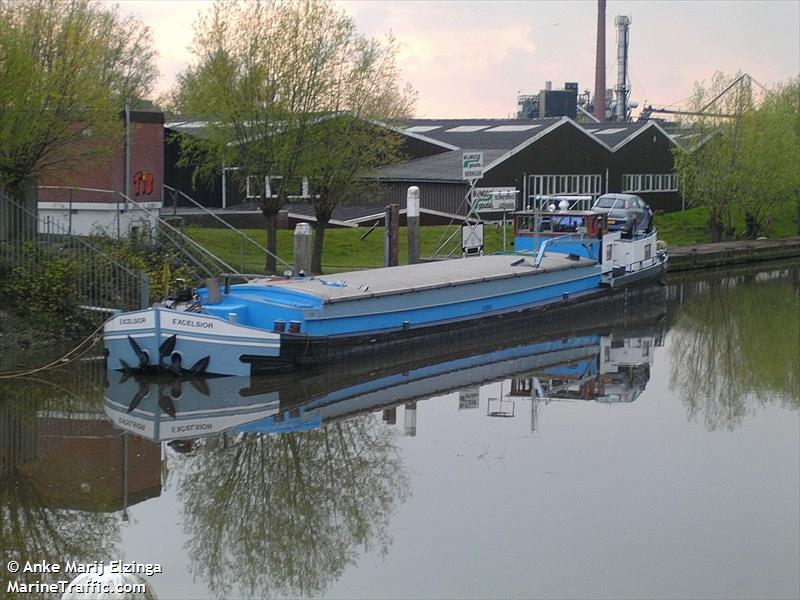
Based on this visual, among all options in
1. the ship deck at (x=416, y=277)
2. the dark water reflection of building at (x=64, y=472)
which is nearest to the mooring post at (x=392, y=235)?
the ship deck at (x=416, y=277)

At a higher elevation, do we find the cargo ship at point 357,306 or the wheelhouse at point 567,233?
Result: the wheelhouse at point 567,233

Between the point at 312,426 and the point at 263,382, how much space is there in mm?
2971

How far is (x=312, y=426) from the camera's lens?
18.3 metres

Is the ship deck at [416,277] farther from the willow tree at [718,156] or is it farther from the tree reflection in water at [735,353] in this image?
the willow tree at [718,156]

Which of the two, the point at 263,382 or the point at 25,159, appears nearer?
the point at 263,382

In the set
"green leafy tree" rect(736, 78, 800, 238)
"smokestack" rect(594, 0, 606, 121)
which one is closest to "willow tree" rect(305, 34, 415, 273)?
"green leafy tree" rect(736, 78, 800, 238)

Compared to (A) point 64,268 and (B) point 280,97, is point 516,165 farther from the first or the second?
(A) point 64,268

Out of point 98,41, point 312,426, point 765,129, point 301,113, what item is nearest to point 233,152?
point 301,113

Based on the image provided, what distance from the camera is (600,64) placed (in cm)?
8419

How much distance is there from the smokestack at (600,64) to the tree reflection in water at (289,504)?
6792cm

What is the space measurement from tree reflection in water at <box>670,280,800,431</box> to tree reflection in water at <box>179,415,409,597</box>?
615 cm

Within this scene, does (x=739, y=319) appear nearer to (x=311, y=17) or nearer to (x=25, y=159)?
(x=311, y=17)

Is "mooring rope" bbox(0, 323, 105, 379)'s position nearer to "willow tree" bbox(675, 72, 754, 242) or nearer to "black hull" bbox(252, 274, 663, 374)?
"black hull" bbox(252, 274, 663, 374)

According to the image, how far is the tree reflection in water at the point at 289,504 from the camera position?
12.3 metres
